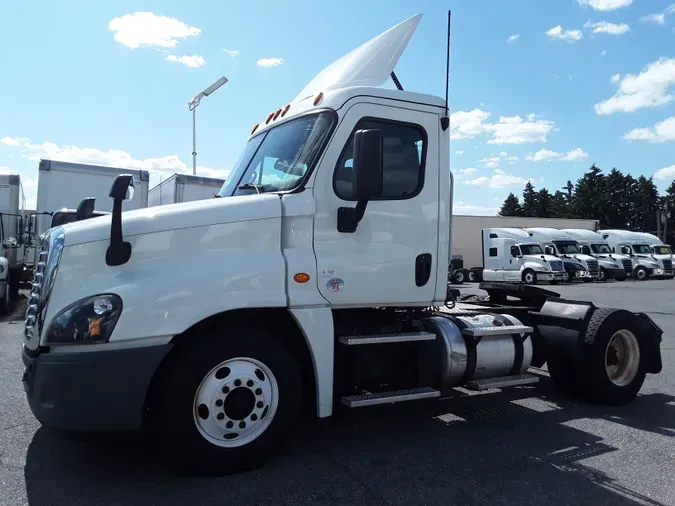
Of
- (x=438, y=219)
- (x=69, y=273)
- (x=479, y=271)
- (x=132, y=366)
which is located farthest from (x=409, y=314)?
(x=479, y=271)

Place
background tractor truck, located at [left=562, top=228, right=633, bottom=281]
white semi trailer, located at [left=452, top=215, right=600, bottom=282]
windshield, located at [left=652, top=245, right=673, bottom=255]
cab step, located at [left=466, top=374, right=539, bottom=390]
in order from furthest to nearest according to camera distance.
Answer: white semi trailer, located at [left=452, top=215, right=600, bottom=282] → windshield, located at [left=652, top=245, right=673, bottom=255] → background tractor truck, located at [left=562, top=228, right=633, bottom=281] → cab step, located at [left=466, top=374, right=539, bottom=390]

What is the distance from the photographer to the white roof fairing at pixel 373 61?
16.8 ft

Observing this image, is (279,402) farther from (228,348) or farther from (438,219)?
(438,219)

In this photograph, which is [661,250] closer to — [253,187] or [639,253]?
[639,253]

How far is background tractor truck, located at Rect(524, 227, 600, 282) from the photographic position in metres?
30.2

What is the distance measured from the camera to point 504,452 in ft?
14.9

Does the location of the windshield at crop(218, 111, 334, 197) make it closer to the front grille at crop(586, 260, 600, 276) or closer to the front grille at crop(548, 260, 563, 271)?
the front grille at crop(548, 260, 563, 271)

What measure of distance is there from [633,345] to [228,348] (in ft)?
15.7

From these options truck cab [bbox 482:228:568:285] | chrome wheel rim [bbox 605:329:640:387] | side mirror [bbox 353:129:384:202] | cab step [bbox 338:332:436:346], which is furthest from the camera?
truck cab [bbox 482:228:568:285]

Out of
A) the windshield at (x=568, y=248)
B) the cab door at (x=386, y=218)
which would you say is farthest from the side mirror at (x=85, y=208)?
the windshield at (x=568, y=248)

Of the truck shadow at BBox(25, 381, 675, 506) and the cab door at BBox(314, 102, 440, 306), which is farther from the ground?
the cab door at BBox(314, 102, 440, 306)

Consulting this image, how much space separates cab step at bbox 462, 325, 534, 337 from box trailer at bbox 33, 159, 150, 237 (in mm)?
11361

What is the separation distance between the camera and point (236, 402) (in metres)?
3.87

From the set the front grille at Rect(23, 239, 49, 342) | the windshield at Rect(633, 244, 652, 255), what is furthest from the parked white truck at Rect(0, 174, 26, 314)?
the windshield at Rect(633, 244, 652, 255)
